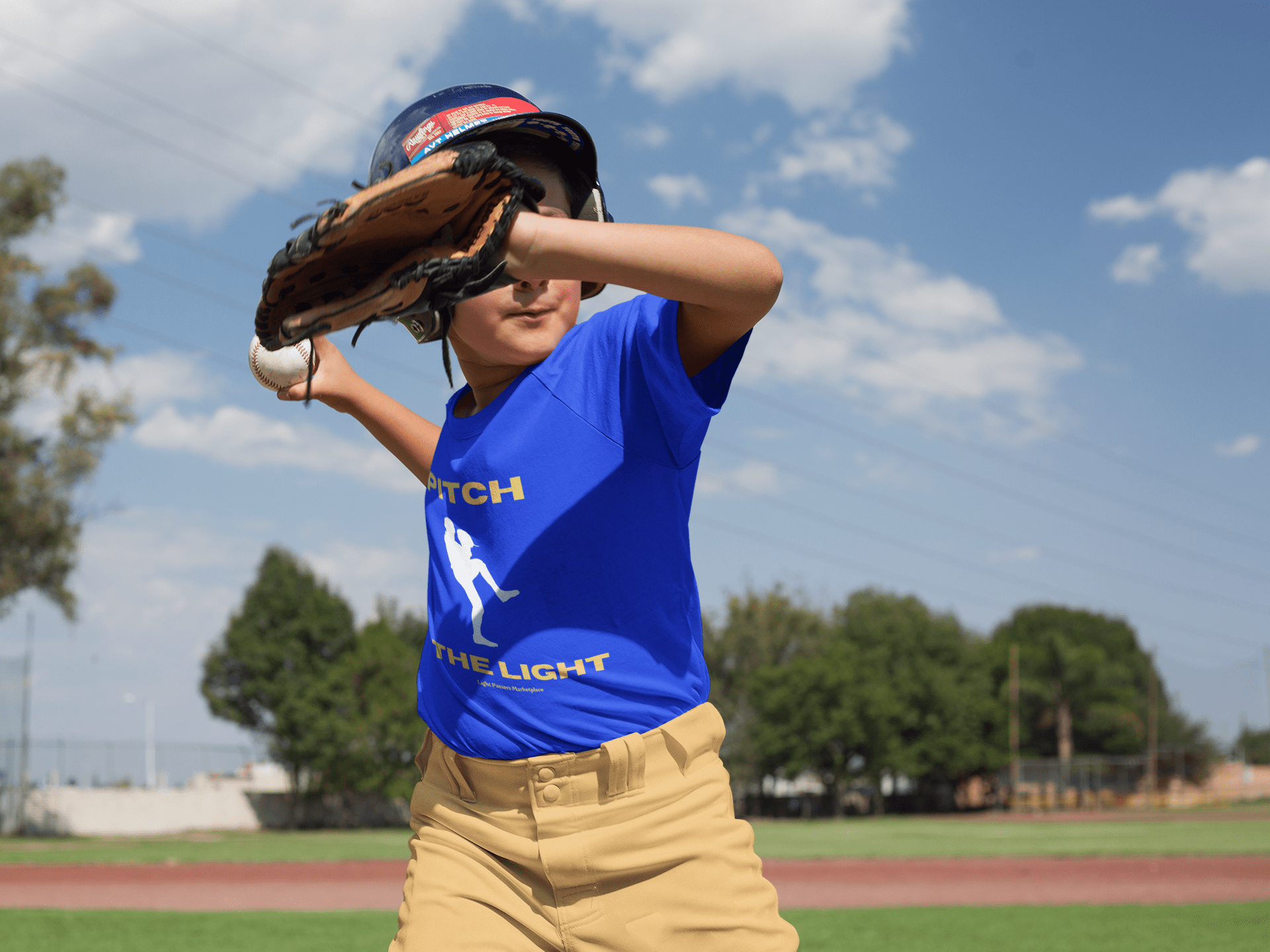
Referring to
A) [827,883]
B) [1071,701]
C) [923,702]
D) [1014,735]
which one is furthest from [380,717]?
[1071,701]

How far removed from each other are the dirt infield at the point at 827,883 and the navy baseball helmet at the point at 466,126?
33.4 ft

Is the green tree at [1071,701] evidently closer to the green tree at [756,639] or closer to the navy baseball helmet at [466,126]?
the green tree at [756,639]

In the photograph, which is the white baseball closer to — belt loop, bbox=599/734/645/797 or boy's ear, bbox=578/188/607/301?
boy's ear, bbox=578/188/607/301

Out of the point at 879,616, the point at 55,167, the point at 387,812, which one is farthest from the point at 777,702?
the point at 55,167

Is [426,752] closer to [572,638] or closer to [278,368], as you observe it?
[572,638]

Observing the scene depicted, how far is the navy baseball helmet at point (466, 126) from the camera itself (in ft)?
6.44

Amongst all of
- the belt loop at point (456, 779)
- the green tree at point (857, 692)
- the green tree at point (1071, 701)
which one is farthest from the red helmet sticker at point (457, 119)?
the green tree at point (1071, 701)

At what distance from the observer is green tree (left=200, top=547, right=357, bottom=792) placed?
3941cm

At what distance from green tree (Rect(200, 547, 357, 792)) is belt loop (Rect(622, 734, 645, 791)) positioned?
39436 millimetres

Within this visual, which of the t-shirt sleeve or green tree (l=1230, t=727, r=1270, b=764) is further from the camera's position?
green tree (l=1230, t=727, r=1270, b=764)

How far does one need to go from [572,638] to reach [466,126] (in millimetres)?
940

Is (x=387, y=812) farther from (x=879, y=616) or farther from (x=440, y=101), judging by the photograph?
(x=440, y=101)

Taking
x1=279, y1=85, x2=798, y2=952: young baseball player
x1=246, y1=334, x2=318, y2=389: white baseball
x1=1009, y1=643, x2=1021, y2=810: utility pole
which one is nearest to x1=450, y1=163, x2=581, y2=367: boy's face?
x1=279, y1=85, x2=798, y2=952: young baseball player

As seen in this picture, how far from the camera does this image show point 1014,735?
5553 cm
